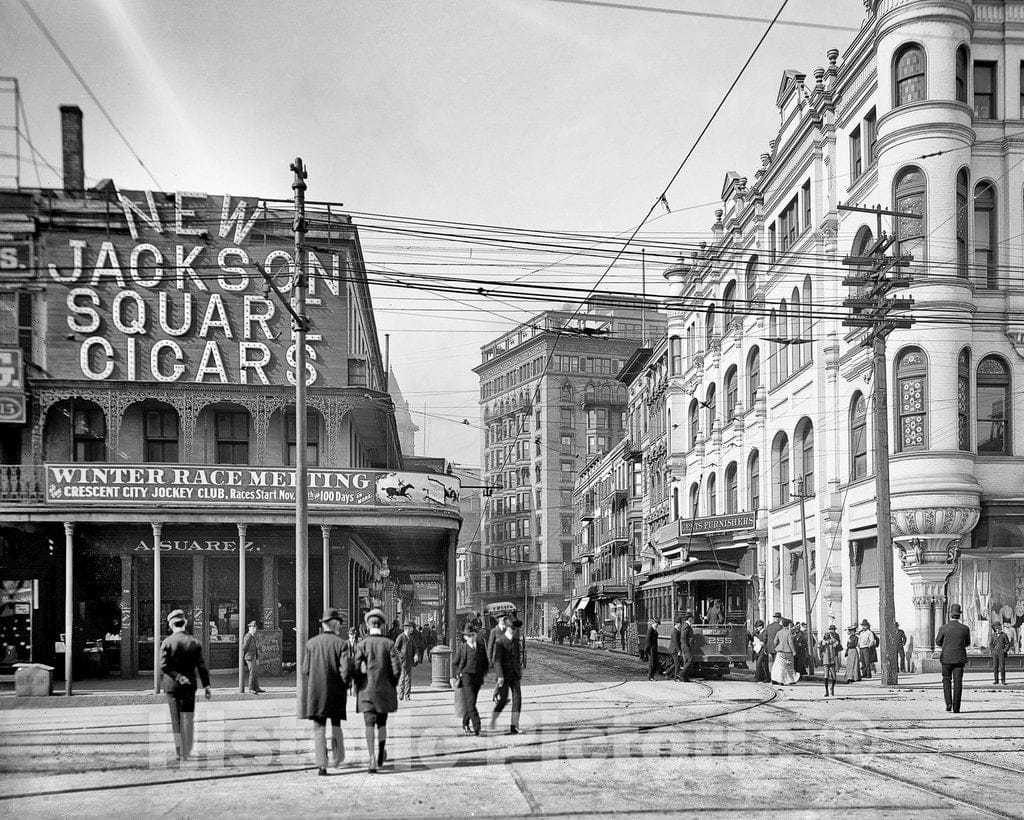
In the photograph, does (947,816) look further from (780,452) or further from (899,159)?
(780,452)

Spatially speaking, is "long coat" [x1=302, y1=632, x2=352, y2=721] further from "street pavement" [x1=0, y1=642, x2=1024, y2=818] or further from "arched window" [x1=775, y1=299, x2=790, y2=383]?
"arched window" [x1=775, y1=299, x2=790, y2=383]

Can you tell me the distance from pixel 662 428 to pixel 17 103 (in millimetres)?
55016

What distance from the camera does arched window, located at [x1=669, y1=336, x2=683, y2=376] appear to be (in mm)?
62094

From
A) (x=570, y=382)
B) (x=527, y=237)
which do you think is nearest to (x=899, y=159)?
(x=527, y=237)

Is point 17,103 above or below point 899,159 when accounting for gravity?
below

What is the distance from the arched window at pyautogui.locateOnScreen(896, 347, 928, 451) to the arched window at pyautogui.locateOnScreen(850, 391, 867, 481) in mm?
3409

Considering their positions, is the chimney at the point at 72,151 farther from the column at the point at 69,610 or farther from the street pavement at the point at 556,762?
the street pavement at the point at 556,762

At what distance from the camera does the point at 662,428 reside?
6681cm

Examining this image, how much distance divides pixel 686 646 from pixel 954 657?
35.4ft

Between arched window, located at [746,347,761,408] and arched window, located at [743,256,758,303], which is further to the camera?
arched window, located at [746,347,761,408]

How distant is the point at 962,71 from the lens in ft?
109

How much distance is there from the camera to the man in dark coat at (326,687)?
40.9 ft

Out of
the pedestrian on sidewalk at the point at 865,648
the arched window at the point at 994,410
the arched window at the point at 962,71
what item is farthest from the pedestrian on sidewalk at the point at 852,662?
the arched window at the point at 962,71

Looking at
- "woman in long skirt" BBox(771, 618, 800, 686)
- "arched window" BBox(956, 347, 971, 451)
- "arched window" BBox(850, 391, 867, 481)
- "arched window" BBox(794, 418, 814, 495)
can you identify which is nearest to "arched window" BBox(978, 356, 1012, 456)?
"arched window" BBox(956, 347, 971, 451)
